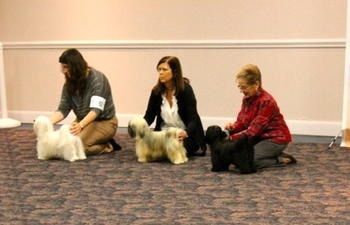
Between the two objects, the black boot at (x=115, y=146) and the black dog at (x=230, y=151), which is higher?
the black dog at (x=230, y=151)

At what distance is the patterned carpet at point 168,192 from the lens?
3094 mm

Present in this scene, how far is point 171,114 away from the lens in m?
4.52

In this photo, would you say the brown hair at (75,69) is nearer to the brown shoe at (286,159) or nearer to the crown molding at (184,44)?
the crown molding at (184,44)

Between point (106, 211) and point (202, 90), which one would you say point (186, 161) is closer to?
point (106, 211)

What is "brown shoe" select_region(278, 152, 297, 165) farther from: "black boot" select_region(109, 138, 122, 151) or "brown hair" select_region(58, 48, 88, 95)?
"brown hair" select_region(58, 48, 88, 95)

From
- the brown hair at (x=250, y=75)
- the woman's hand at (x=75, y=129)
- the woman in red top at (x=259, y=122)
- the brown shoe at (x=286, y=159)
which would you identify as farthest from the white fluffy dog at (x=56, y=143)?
the brown shoe at (x=286, y=159)

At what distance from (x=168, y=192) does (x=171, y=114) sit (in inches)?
41.7

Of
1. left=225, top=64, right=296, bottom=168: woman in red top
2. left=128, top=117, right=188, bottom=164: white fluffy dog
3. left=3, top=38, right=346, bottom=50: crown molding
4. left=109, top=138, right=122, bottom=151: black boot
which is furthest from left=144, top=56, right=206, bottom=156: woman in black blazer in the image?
left=3, top=38, right=346, bottom=50: crown molding

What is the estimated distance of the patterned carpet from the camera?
3094 mm

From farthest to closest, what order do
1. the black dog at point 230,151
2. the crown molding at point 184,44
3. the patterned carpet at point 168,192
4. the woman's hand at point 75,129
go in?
1. the crown molding at point 184,44
2. the woman's hand at point 75,129
3. the black dog at point 230,151
4. the patterned carpet at point 168,192

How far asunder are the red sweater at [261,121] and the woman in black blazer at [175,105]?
0.36 meters

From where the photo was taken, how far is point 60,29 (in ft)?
21.1

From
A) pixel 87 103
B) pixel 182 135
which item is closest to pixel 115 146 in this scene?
pixel 87 103

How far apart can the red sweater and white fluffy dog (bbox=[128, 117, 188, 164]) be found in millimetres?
438
